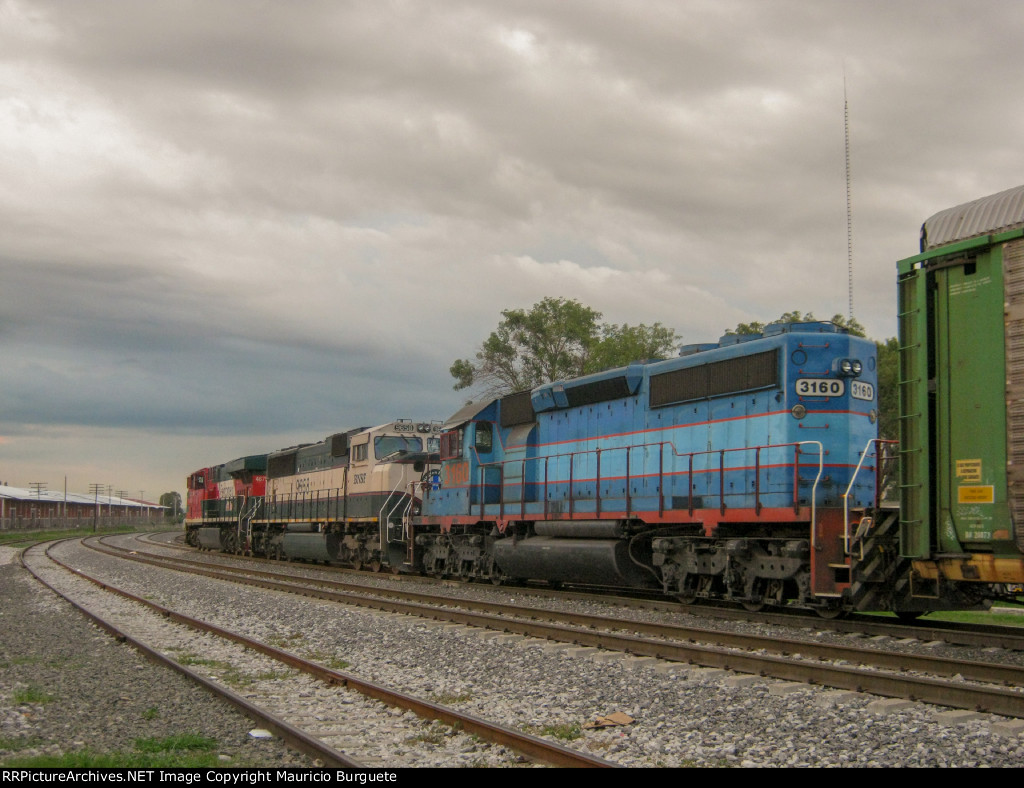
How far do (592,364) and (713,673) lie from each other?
36.8 metres

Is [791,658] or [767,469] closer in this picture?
[791,658]

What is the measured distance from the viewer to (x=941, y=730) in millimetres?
6289

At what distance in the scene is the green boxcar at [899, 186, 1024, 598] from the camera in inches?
327

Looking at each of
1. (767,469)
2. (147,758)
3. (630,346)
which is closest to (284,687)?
(147,758)

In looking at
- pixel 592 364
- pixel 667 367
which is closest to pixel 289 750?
pixel 667 367

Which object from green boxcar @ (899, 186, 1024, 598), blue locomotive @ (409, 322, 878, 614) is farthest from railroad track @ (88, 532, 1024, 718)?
blue locomotive @ (409, 322, 878, 614)

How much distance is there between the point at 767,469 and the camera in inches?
515

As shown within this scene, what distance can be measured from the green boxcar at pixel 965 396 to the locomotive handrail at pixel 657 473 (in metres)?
2.32

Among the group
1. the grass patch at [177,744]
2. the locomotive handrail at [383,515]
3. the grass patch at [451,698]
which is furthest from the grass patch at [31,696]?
the locomotive handrail at [383,515]

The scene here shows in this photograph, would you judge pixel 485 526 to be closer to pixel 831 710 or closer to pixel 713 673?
pixel 713 673

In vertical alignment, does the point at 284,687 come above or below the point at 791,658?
below

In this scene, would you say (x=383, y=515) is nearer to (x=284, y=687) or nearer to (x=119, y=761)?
(x=284, y=687)

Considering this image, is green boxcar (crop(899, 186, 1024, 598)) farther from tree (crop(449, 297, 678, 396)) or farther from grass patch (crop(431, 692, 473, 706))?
tree (crop(449, 297, 678, 396))

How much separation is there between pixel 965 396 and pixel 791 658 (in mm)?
2992
